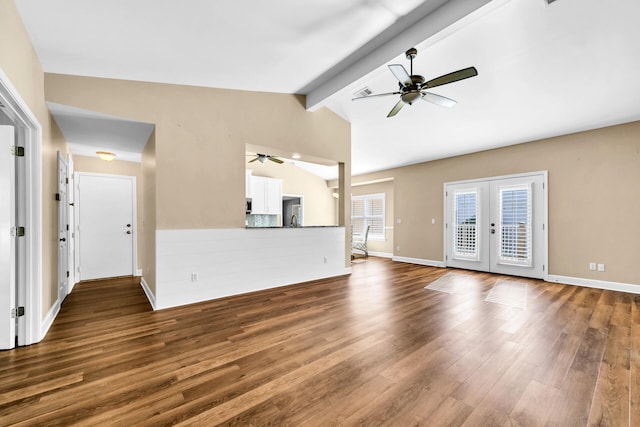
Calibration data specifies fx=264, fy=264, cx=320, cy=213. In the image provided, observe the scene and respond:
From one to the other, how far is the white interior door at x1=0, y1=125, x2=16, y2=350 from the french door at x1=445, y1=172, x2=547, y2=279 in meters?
7.03

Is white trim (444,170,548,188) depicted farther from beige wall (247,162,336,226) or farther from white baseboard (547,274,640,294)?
beige wall (247,162,336,226)

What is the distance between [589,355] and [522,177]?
157 inches

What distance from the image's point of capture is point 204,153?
147 inches

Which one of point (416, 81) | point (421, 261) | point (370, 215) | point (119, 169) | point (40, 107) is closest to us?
point (40, 107)

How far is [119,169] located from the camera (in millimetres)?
5219

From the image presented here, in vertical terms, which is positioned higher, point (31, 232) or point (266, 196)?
point (266, 196)

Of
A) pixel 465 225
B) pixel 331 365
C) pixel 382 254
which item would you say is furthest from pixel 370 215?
pixel 331 365

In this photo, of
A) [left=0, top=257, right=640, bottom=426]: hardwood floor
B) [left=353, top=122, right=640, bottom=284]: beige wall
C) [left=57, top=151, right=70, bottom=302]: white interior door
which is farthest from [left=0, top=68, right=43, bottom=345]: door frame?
[left=353, top=122, right=640, bottom=284]: beige wall

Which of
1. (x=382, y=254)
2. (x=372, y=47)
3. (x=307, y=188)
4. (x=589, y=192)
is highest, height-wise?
(x=372, y=47)

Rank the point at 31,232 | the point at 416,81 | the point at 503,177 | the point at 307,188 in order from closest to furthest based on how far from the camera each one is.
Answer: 1. the point at 31,232
2. the point at 416,81
3. the point at 503,177
4. the point at 307,188

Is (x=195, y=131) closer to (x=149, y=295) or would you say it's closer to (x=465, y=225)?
(x=149, y=295)

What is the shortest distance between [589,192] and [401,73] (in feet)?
14.1

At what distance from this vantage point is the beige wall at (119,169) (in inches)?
193

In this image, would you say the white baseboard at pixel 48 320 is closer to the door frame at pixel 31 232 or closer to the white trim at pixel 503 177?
the door frame at pixel 31 232
